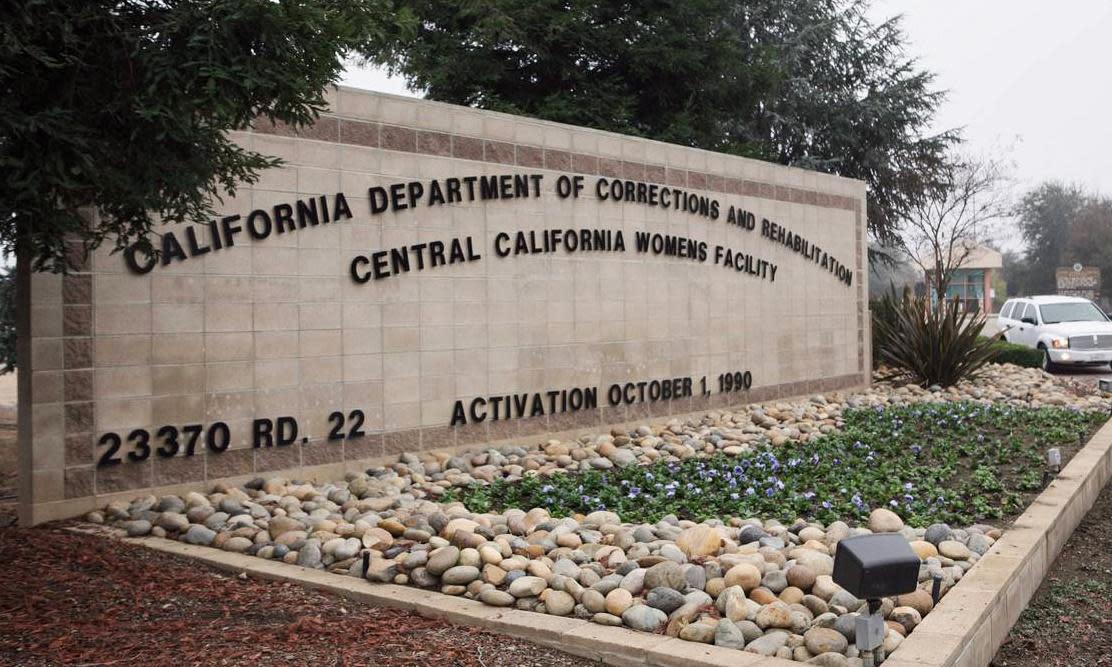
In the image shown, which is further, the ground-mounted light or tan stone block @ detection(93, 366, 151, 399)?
the ground-mounted light

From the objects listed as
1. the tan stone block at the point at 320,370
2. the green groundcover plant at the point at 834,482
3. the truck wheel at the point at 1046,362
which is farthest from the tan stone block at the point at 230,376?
the truck wheel at the point at 1046,362

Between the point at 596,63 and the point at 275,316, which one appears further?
the point at 596,63

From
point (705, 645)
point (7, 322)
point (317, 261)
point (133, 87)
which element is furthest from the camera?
point (7, 322)

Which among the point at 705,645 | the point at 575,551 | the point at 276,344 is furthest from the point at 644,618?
the point at 276,344

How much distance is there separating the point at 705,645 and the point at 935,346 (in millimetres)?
12590

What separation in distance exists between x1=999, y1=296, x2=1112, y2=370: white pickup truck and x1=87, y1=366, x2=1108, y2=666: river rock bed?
16773 mm

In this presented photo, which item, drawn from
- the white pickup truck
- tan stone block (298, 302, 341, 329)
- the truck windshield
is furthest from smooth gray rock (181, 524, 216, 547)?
the truck windshield

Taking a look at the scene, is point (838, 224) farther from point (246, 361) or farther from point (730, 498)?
point (246, 361)

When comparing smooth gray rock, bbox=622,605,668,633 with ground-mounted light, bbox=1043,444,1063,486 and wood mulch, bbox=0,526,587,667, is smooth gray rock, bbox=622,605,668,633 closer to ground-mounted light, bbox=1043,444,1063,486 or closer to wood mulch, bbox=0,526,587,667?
wood mulch, bbox=0,526,587,667

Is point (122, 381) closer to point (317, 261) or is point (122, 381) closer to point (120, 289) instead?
point (120, 289)

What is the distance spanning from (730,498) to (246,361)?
152 inches

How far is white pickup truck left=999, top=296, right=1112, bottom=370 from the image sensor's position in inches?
829

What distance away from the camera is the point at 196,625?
450 centimetres

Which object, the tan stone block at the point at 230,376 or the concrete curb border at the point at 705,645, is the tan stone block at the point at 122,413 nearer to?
the tan stone block at the point at 230,376
